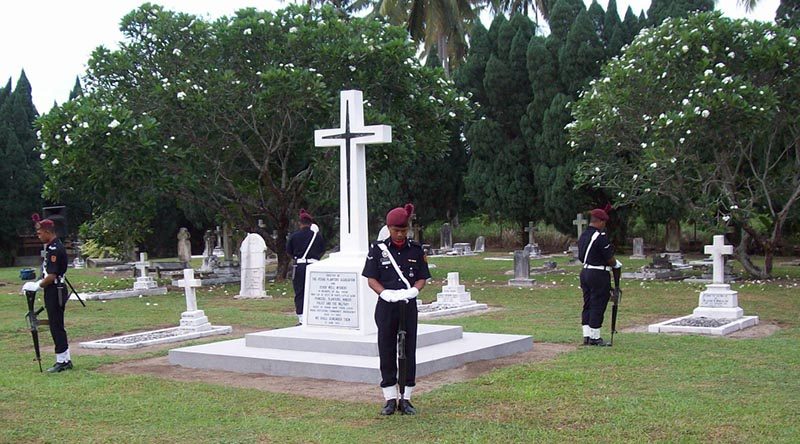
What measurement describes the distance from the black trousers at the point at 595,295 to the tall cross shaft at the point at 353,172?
287 cm

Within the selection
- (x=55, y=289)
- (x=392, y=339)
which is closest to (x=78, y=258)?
(x=55, y=289)

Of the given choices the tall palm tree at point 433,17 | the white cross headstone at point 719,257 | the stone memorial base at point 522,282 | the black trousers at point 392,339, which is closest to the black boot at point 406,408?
the black trousers at point 392,339

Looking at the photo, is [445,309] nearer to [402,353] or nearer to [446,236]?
[402,353]

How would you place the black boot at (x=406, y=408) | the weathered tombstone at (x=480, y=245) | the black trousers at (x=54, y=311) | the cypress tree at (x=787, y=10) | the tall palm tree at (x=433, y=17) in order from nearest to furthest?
the black boot at (x=406, y=408) < the black trousers at (x=54, y=311) < the cypress tree at (x=787, y=10) < the tall palm tree at (x=433, y=17) < the weathered tombstone at (x=480, y=245)

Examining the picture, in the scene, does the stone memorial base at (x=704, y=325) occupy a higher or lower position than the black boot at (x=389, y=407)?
→ higher

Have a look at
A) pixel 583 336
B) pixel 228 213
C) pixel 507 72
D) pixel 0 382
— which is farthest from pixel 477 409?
pixel 507 72

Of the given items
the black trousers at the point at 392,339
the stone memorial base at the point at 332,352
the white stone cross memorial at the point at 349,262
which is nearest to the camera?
the black trousers at the point at 392,339

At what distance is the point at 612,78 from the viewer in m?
20.8

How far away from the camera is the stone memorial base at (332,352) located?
8836 millimetres

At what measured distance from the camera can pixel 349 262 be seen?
9.99 m

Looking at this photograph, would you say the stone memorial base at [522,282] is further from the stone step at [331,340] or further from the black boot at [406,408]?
the black boot at [406,408]

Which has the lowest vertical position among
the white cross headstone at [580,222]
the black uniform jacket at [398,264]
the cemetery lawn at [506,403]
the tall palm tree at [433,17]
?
the cemetery lawn at [506,403]

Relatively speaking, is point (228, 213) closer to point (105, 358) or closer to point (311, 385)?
point (105, 358)

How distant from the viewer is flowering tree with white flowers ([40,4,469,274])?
19.7m
